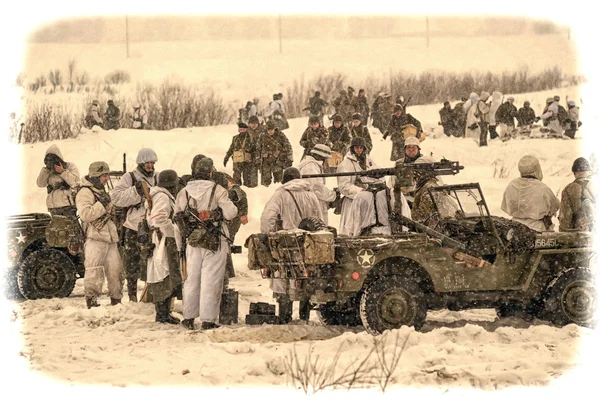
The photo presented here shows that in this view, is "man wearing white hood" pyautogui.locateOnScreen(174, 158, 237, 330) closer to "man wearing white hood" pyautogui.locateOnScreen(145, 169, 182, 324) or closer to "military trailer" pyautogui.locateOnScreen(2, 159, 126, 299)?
"man wearing white hood" pyautogui.locateOnScreen(145, 169, 182, 324)

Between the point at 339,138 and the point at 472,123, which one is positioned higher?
the point at 472,123

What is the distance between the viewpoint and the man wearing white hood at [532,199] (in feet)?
41.3

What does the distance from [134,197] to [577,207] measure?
5.04 m

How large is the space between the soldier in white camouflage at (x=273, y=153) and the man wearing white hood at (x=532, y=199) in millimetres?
9591

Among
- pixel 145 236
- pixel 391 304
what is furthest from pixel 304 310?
pixel 145 236

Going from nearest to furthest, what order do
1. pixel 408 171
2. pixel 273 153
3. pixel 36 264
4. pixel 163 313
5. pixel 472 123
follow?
pixel 408 171 < pixel 163 313 < pixel 36 264 < pixel 273 153 < pixel 472 123

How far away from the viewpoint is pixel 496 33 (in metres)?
47.5

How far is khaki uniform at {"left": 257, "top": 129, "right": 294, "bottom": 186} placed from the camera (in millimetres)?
21891

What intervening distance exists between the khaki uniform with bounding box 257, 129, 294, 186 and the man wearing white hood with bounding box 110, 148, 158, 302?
8.72 m

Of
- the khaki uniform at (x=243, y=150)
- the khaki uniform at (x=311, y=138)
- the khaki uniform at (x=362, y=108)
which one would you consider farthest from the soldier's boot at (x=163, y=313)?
the khaki uniform at (x=362, y=108)

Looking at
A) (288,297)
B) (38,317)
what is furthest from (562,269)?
(38,317)

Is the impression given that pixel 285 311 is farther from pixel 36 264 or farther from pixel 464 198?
pixel 36 264

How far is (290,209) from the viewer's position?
39.8 ft

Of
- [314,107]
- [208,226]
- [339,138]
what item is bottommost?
[208,226]
